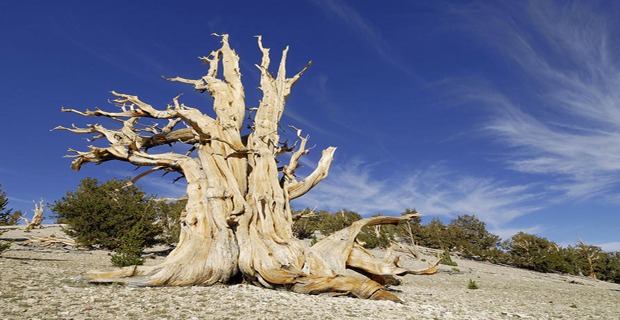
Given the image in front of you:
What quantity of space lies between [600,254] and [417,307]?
38575mm

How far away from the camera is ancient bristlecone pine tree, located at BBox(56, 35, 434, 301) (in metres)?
7.66

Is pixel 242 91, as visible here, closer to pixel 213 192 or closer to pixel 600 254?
pixel 213 192

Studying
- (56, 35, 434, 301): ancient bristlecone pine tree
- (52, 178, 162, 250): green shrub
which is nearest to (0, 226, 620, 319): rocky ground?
(56, 35, 434, 301): ancient bristlecone pine tree

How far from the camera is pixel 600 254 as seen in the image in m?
32.0

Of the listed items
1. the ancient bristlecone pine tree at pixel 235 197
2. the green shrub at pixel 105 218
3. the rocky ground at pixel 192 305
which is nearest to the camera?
the rocky ground at pixel 192 305

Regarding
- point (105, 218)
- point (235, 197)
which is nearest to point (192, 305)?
point (235, 197)

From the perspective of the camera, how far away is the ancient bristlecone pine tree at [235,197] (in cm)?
766

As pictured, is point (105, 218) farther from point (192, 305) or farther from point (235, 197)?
point (192, 305)

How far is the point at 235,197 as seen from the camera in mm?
9695

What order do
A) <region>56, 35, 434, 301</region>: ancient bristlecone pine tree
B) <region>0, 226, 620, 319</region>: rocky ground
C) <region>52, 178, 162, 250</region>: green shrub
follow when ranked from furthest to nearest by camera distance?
<region>52, 178, 162, 250</region>: green shrub, <region>56, 35, 434, 301</region>: ancient bristlecone pine tree, <region>0, 226, 620, 319</region>: rocky ground

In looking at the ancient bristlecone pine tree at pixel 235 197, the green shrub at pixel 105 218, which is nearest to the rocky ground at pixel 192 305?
the ancient bristlecone pine tree at pixel 235 197

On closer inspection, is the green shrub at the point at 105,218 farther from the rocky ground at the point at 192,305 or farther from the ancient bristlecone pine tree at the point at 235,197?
the rocky ground at the point at 192,305

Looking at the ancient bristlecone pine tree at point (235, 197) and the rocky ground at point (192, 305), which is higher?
the ancient bristlecone pine tree at point (235, 197)

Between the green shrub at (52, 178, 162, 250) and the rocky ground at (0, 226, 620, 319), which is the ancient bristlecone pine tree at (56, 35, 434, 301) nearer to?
the rocky ground at (0, 226, 620, 319)
